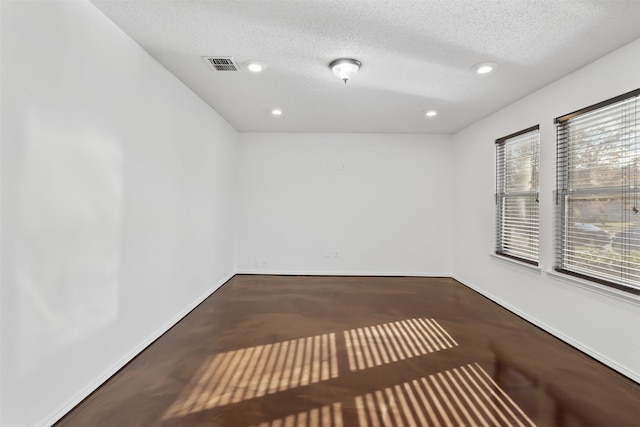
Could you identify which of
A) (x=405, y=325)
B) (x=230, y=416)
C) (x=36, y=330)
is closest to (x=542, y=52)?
(x=405, y=325)

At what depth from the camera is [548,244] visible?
298cm

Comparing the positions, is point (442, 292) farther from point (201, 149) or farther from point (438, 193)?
point (201, 149)

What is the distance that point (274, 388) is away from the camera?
6.64ft

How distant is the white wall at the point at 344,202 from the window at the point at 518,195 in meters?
1.30

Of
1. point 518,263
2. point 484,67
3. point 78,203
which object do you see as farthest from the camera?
point 518,263

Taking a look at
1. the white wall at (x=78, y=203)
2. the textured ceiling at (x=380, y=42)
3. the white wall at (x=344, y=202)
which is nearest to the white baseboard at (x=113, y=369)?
the white wall at (x=78, y=203)

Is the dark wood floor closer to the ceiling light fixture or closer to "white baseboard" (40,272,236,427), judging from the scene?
"white baseboard" (40,272,236,427)

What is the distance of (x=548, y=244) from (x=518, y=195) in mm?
773

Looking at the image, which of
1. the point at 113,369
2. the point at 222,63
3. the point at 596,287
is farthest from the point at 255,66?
the point at 596,287

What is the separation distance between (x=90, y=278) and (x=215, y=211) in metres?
2.34

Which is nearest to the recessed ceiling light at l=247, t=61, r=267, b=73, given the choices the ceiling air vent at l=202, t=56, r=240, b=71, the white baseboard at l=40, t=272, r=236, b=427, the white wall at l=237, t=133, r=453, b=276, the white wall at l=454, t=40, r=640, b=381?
the ceiling air vent at l=202, t=56, r=240, b=71

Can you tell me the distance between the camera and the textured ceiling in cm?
187

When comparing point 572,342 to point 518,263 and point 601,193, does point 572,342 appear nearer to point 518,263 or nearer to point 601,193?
point 518,263

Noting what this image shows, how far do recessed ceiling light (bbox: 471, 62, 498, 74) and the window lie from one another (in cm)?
→ 102
